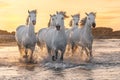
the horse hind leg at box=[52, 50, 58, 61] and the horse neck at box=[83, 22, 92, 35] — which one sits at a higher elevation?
the horse neck at box=[83, 22, 92, 35]

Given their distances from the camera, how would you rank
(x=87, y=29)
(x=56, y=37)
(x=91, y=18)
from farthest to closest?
(x=87, y=29), (x=91, y=18), (x=56, y=37)

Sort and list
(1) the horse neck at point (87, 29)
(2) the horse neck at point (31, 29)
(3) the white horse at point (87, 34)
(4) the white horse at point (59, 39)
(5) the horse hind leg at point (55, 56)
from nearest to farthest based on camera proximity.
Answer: (4) the white horse at point (59, 39), (5) the horse hind leg at point (55, 56), (3) the white horse at point (87, 34), (1) the horse neck at point (87, 29), (2) the horse neck at point (31, 29)

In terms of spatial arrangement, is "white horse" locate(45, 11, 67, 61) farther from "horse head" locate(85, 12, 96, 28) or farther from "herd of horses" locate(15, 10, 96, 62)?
"horse head" locate(85, 12, 96, 28)

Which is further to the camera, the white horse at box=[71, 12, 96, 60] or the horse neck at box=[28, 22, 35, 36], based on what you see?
the horse neck at box=[28, 22, 35, 36]

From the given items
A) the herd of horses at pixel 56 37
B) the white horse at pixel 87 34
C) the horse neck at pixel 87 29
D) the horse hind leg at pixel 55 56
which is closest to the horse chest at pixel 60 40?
the herd of horses at pixel 56 37

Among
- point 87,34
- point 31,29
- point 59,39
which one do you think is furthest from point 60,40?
point 31,29

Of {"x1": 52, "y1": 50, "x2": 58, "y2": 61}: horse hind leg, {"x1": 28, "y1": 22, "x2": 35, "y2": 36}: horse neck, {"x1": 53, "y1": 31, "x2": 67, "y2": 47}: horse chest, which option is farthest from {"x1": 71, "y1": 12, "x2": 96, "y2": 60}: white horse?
{"x1": 28, "y1": 22, "x2": 35, "y2": 36}: horse neck

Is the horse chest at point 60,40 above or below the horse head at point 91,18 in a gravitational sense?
below

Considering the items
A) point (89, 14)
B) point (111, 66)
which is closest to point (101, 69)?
point (111, 66)

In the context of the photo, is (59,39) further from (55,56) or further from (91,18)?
(91,18)

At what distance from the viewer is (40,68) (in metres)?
16.5

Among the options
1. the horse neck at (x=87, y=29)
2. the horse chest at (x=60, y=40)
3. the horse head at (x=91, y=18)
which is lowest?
the horse chest at (x=60, y=40)

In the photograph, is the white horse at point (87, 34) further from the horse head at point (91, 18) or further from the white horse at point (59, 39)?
the white horse at point (59, 39)

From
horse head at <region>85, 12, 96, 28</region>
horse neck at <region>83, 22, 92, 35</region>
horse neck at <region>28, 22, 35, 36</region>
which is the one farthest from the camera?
horse neck at <region>28, 22, 35, 36</region>
